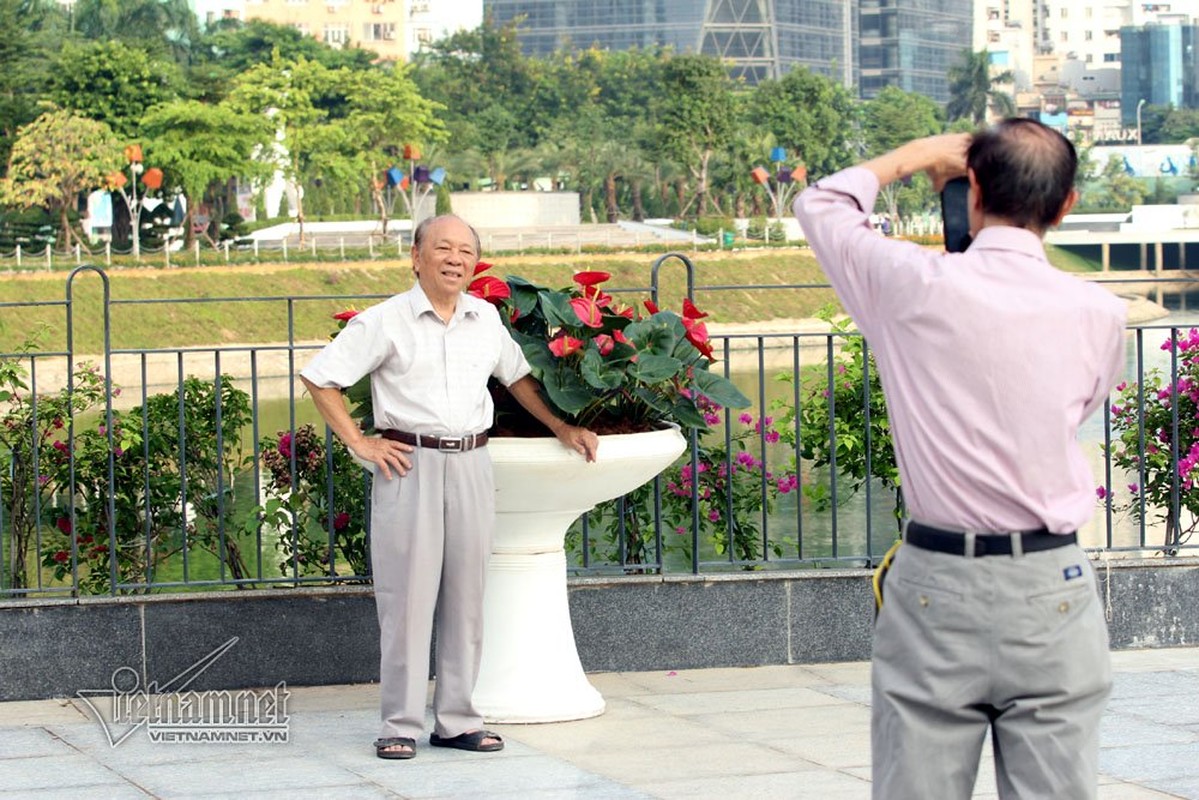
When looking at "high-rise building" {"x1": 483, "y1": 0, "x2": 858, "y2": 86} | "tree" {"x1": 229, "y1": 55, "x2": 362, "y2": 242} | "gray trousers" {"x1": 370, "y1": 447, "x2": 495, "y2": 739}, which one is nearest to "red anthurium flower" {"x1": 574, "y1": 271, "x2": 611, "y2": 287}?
"gray trousers" {"x1": 370, "y1": 447, "x2": 495, "y2": 739}

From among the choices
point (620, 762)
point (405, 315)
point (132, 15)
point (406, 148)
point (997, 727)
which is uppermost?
point (132, 15)

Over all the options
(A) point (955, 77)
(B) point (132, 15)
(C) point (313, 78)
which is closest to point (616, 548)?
(C) point (313, 78)

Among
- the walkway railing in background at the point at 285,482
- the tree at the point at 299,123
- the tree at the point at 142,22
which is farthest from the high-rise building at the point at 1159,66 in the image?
the walkway railing in background at the point at 285,482

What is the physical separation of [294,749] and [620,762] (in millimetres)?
850

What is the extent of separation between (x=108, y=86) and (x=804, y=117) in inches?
1316

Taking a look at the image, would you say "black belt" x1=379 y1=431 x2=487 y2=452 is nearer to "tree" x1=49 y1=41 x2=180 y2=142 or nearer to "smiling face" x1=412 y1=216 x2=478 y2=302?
"smiling face" x1=412 y1=216 x2=478 y2=302

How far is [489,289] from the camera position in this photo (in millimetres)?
5070

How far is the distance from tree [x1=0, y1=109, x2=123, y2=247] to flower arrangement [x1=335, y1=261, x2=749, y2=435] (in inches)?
1784

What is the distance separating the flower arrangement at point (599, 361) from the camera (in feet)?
16.3

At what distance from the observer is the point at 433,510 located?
14.9ft

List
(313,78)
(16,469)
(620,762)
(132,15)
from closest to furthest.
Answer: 1. (620,762)
2. (16,469)
3. (313,78)
4. (132,15)

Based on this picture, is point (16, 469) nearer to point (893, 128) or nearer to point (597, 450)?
point (597, 450)

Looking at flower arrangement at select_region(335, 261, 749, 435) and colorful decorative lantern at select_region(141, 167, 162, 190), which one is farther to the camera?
colorful decorative lantern at select_region(141, 167, 162, 190)

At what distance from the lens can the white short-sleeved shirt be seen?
4.50 m
